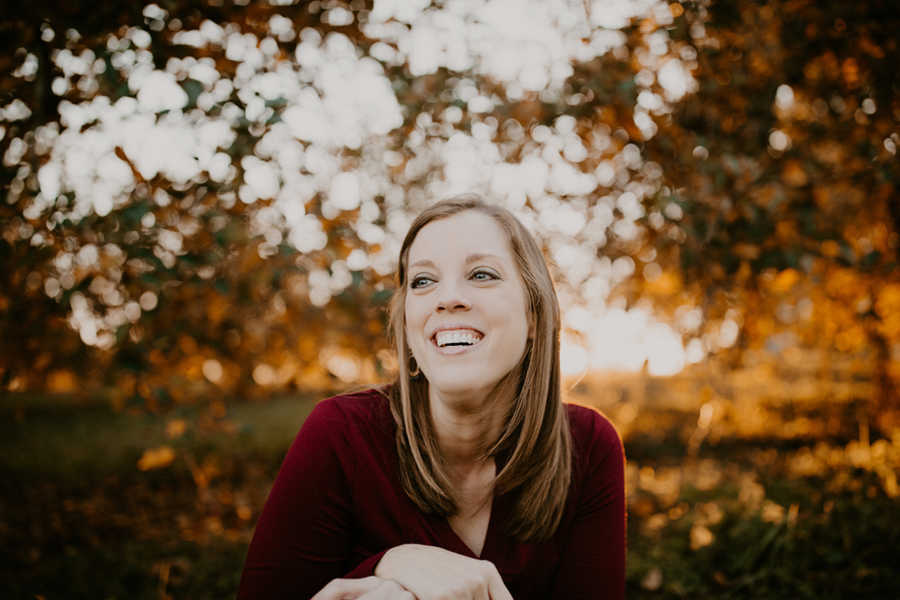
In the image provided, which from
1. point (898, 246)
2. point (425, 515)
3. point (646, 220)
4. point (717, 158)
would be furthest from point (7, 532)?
point (898, 246)

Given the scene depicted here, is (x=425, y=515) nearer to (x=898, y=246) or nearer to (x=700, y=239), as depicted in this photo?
(x=700, y=239)

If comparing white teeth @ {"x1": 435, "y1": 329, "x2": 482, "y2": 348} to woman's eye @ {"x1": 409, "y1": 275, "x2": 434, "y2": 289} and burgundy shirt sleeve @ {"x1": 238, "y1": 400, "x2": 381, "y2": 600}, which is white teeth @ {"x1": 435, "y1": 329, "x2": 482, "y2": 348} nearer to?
woman's eye @ {"x1": 409, "y1": 275, "x2": 434, "y2": 289}

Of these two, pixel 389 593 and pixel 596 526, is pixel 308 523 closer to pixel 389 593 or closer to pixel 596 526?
pixel 389 593

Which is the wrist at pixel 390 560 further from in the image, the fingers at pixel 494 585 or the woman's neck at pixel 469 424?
the woman's neck at pixel 469 424

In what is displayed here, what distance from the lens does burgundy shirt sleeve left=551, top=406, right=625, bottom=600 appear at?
6.03 feet

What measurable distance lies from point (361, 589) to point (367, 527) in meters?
0.28

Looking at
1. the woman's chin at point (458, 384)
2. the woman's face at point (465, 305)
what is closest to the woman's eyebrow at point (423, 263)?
the woman's face at point (465, 305)

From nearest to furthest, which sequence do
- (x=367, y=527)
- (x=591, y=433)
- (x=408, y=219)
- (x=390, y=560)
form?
(x=390, y=560) < (x=367, y=527) < (x=591, y=433) < (x=408, y=219)

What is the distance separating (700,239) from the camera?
8.70 feet

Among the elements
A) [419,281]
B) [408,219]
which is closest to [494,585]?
[419,281]

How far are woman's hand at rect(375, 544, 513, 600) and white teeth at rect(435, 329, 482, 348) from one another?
60 centimetres

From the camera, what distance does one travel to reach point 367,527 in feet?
5.93

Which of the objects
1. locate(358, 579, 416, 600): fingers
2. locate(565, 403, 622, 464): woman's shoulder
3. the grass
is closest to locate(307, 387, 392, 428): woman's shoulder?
locate(358, 579, 416, 600): fingers

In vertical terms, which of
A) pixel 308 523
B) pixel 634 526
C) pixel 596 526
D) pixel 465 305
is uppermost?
pixel 465 305
